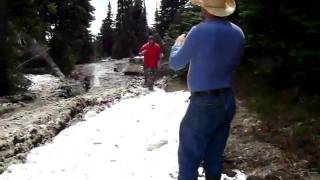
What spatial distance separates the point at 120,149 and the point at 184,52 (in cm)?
440

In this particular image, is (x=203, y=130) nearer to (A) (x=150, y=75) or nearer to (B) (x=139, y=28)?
(A) (x=150, y=75)

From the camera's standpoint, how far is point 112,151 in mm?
8359

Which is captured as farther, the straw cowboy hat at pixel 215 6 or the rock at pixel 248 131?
the rock at pixel 248 131

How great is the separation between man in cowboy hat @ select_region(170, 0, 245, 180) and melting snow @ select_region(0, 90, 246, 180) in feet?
8.08

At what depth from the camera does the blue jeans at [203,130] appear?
4.43 meters

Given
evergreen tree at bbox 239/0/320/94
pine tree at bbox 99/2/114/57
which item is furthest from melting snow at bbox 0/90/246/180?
pine tree at bbox 99/2/114/57

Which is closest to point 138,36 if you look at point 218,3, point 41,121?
point 41,121

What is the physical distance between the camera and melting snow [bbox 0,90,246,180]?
705 cm

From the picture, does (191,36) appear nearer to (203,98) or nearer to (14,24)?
(203,98)

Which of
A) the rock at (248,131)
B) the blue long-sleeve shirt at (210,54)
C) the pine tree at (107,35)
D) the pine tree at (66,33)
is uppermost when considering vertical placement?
the blue long-sleeve shirt at (210,54)

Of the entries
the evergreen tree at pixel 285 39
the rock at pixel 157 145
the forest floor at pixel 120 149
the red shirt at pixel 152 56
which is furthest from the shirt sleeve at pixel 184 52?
the red shirt at pixel 152 56

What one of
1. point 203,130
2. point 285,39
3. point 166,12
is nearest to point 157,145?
point 285,39

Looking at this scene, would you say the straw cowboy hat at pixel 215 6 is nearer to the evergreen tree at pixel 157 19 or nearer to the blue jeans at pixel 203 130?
the blue jeans at pixel 203 130

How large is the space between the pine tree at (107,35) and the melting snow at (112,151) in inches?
3618
